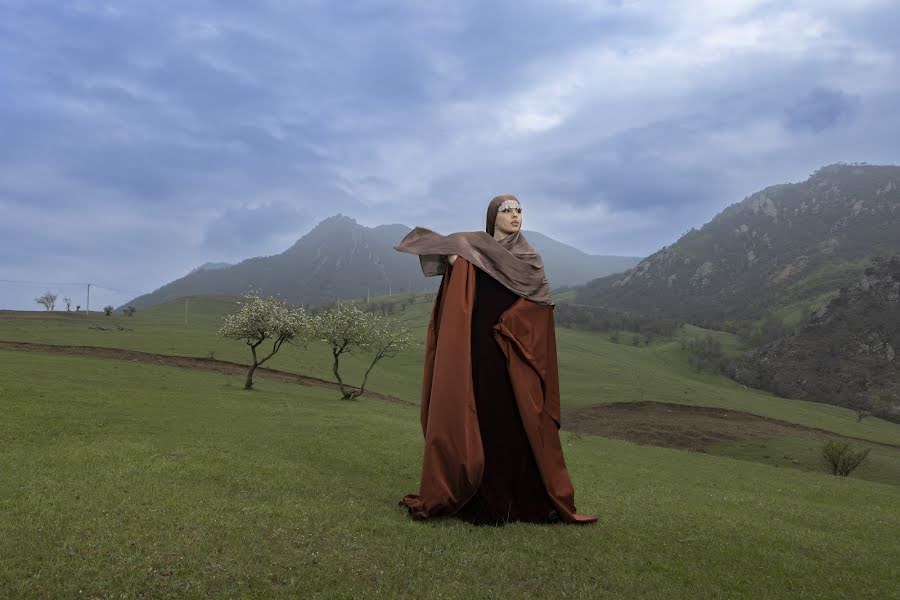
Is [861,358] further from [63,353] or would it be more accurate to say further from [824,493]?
[63,353]

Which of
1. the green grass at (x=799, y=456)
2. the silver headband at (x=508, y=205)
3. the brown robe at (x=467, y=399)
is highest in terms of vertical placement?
the silver headband at (x=508, y=205)

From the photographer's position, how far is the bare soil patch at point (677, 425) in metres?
38.2

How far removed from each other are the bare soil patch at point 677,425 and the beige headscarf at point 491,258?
96.6 feet

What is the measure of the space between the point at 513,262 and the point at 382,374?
51.1m

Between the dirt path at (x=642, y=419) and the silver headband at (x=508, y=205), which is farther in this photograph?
the dirt path at (x=642, y=419)

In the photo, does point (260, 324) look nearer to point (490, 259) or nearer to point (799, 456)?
point (490, 259)

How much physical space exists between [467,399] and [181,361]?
144ft

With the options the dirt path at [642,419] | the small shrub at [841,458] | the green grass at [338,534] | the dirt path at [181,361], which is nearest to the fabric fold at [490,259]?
the green grass at [338,534]

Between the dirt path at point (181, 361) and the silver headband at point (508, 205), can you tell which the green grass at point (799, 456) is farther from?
the silver headband at point (508, 205)

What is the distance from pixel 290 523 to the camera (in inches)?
307

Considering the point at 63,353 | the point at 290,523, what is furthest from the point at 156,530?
the point at 63,353

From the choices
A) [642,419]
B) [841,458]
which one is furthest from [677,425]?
[841,458]

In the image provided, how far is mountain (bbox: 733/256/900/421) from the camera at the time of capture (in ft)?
289

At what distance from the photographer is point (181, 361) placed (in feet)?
152
